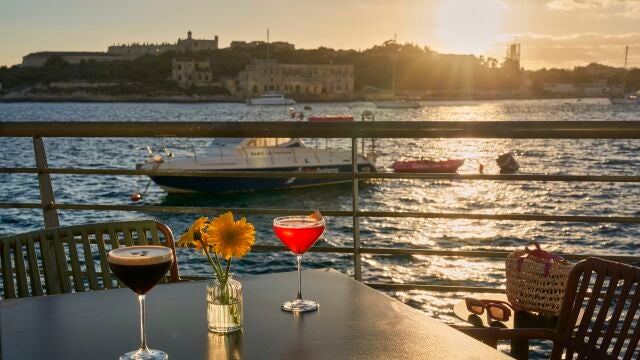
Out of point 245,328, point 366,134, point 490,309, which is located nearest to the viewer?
point 245,328

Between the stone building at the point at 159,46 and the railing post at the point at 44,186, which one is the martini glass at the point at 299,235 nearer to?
the railing post at the point at 44,186

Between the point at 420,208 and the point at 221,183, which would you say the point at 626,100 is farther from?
the point at 221,183

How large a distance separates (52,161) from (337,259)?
3078 centimetres

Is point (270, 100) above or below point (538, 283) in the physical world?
below

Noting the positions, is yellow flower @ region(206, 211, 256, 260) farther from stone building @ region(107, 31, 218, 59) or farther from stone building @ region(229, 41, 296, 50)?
stone building @ region(107, 31, 218, 59)

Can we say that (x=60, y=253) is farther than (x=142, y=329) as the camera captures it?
Yes

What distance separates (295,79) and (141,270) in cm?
11572

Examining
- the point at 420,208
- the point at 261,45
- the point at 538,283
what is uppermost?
the point at 261,45

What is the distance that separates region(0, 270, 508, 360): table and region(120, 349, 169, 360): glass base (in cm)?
2

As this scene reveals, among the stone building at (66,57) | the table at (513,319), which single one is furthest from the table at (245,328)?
the stone building at (66,57)

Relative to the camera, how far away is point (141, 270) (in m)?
1.22

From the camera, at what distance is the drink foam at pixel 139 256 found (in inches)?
48.2

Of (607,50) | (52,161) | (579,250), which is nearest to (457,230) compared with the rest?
(579,250)

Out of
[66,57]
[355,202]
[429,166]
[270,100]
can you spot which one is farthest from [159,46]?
[355,202]
